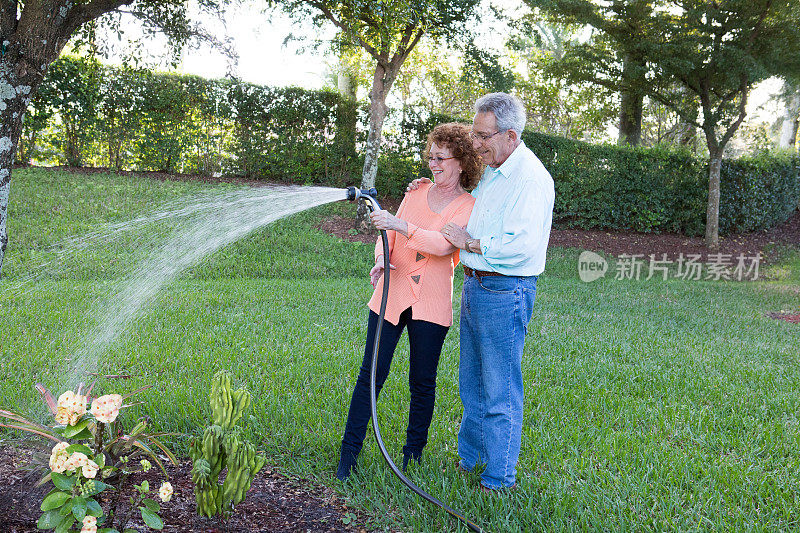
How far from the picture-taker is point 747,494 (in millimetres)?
3047

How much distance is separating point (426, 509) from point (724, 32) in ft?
39.5

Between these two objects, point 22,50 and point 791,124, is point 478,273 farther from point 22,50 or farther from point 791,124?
point 791,124

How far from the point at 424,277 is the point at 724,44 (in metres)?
11.4

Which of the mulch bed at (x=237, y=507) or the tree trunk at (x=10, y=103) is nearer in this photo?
the mulch bed at (x=237, y=507)

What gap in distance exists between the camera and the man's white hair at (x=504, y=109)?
8.61 ft

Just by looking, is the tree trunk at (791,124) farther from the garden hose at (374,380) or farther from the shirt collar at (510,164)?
the garden hose at (374,380)

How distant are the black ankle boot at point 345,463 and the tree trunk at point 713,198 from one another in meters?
12.4

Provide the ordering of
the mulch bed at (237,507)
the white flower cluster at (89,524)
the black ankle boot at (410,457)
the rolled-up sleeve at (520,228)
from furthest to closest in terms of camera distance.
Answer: the black ankle boot at (410,457) < the rolled-up sleeve at (520,228) < the mulch bed at (237,507) < the white flower cluster at (89,524)

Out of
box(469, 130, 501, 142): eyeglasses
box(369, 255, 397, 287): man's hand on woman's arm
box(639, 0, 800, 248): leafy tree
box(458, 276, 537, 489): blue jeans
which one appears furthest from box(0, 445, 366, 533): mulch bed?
box(639, 0, 800, 248): leafy tree

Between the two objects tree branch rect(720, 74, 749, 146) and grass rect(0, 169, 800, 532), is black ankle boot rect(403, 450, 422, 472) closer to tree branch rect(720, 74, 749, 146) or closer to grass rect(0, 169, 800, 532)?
grass rect(0, 169, 800, 532)

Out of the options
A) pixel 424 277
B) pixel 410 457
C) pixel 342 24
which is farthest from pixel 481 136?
pixel 342 24

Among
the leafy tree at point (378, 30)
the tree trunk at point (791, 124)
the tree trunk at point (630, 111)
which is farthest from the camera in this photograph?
the tree trunk at point (791, 124)

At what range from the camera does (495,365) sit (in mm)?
2826

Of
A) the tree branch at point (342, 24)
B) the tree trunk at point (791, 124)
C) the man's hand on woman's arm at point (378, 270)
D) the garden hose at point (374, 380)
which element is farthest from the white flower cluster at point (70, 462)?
the tree trunk at point (791, 124)
